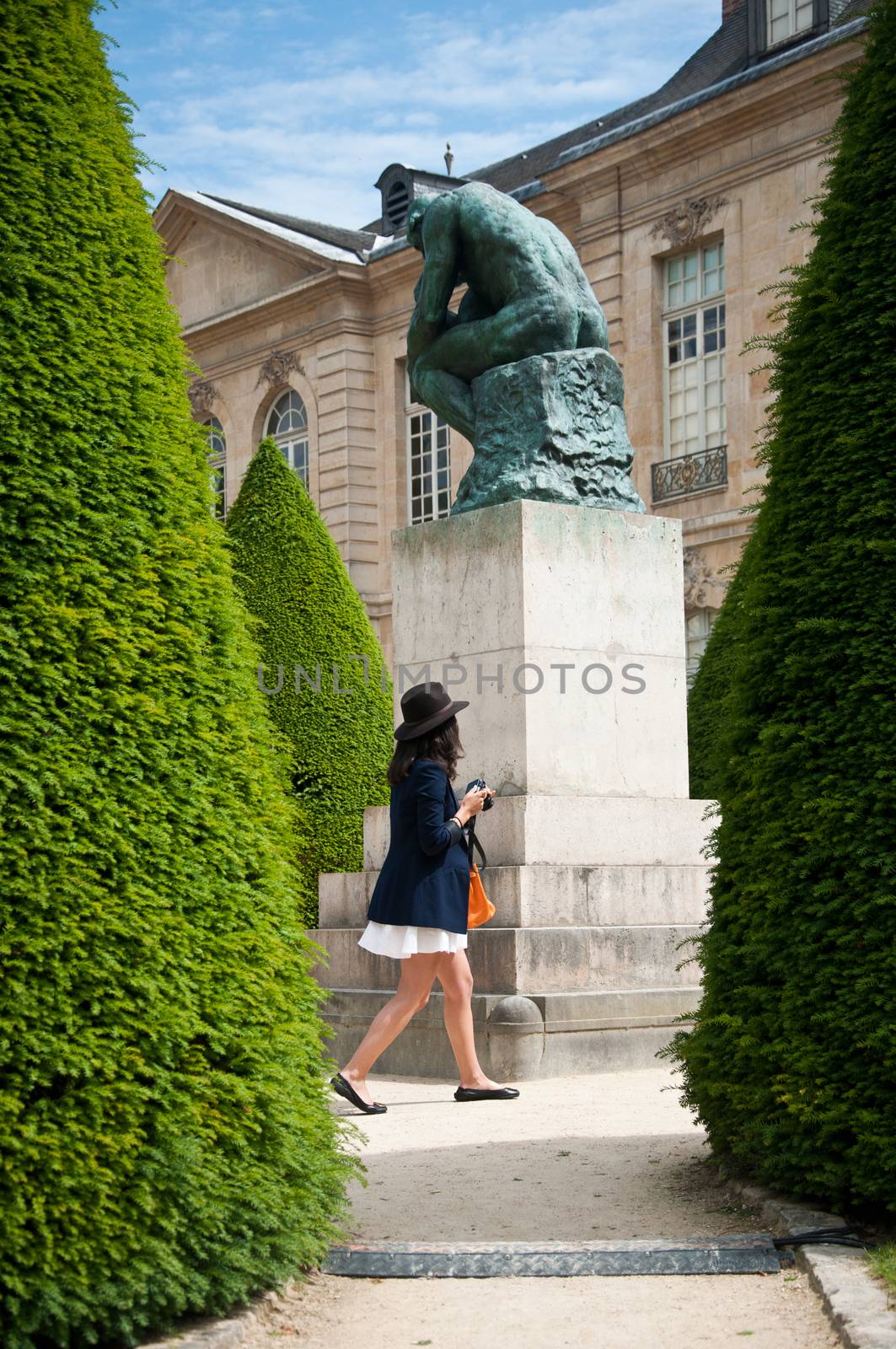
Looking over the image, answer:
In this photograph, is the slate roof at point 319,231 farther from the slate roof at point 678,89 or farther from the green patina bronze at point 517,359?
the green patina bronze at point 517,359

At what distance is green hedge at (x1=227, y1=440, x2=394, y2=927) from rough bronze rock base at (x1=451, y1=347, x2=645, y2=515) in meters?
4.68

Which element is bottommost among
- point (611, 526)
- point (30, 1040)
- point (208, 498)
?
point (30, 1040)

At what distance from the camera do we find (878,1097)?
4.14 m

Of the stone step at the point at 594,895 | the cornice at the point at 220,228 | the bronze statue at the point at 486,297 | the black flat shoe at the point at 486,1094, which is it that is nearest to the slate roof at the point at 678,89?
the cornice at the point at 220,228

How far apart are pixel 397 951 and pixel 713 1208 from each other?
82.1 inches

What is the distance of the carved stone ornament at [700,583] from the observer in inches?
884

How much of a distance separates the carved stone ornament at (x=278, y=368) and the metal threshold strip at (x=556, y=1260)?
89.5 feet

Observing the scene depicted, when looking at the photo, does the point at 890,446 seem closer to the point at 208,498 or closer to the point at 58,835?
the point at 208,498

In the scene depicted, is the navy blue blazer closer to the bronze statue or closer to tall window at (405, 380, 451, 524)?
the bronze statue

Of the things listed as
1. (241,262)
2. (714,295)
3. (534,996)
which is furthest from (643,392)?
(534,996)

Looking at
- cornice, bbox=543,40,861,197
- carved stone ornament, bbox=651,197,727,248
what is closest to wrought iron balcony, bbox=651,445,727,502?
carved stone ornament, bbox=651,197,727,248

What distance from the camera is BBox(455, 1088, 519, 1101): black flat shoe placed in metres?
7.09

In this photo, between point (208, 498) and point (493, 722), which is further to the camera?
point (493, 722)

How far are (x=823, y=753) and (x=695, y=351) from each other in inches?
778
